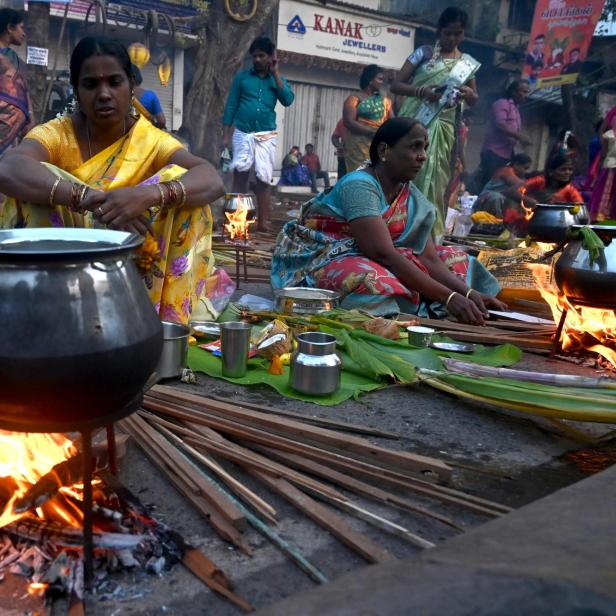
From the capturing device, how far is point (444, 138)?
6.73 m

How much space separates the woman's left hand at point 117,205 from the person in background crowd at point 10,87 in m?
4.17

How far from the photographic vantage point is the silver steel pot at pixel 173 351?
115 inches

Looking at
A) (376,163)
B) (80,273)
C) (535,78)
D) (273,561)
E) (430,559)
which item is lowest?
(273,561)

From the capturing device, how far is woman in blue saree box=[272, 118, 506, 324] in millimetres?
4055

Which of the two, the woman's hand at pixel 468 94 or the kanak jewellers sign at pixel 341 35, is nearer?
the woman's hand at pixel 468 94

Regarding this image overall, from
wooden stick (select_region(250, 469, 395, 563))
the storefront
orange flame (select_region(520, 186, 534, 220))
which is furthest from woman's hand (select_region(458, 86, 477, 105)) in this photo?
the storefront

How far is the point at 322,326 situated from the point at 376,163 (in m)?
1.29

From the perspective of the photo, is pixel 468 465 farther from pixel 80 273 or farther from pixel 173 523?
pixel 80 273

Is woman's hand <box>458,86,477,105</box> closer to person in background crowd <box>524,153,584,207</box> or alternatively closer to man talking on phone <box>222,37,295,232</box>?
person in background crowd <box>524,153,584,207</box>

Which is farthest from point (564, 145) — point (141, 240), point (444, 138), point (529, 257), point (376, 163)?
point (141, 240)

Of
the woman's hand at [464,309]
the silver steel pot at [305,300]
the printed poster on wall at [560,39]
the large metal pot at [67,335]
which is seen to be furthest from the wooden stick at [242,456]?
the printed poster on wall at [560,39]

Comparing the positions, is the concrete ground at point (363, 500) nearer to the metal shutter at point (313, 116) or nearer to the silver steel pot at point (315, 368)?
the silver steel pot at point (315, 368)

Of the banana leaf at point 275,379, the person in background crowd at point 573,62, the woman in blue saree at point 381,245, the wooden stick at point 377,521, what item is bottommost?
the wooden stick at point 377,521

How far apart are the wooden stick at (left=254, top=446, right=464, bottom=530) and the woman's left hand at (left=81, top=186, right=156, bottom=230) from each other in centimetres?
109
